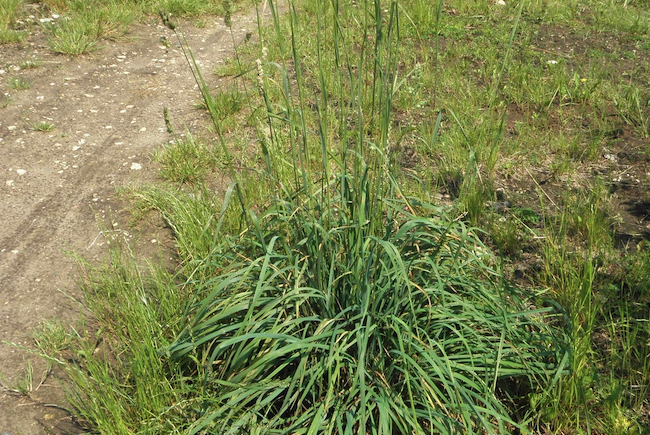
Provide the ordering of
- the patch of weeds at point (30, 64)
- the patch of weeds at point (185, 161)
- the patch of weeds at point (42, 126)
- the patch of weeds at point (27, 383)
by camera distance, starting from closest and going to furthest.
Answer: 1. the patch of weeds at point (27, 383)
2. the patch of weeds at point (185, 161)
3. the patch of weeds at point (42, 126)
4. the patch of weeds at point (30, 64)

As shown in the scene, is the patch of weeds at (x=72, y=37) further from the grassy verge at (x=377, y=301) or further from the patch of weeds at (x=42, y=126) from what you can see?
the grassy verge at (x=377, y=301)

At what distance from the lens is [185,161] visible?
419 centimetres

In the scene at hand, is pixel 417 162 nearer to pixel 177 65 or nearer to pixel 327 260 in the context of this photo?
pixel 327 260

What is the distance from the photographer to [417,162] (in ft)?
13.9

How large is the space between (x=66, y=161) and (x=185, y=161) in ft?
3.16

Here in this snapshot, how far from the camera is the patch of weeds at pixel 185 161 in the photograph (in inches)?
162

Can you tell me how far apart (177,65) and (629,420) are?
5.03 metres

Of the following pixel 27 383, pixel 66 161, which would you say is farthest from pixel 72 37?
pixel 27 383

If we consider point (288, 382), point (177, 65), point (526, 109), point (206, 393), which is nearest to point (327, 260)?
point (288, 382)

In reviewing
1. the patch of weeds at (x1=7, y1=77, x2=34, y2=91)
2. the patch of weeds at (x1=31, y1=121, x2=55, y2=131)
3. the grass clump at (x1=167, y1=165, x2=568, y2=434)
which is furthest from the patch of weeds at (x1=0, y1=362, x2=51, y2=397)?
the patch of weeds at (x1=7, y1=77, x2=34, y2=91)

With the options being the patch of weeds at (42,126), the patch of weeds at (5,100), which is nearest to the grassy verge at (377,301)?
the patch of weeds at (42,126)

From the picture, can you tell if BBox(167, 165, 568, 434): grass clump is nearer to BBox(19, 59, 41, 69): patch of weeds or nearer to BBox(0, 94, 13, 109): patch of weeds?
BBox(0, 94, 13, 109): patch of weeds

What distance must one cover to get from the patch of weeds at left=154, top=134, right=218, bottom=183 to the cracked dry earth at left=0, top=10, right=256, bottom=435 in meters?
0.13

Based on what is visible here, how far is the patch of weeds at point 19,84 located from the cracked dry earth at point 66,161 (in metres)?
0.04
